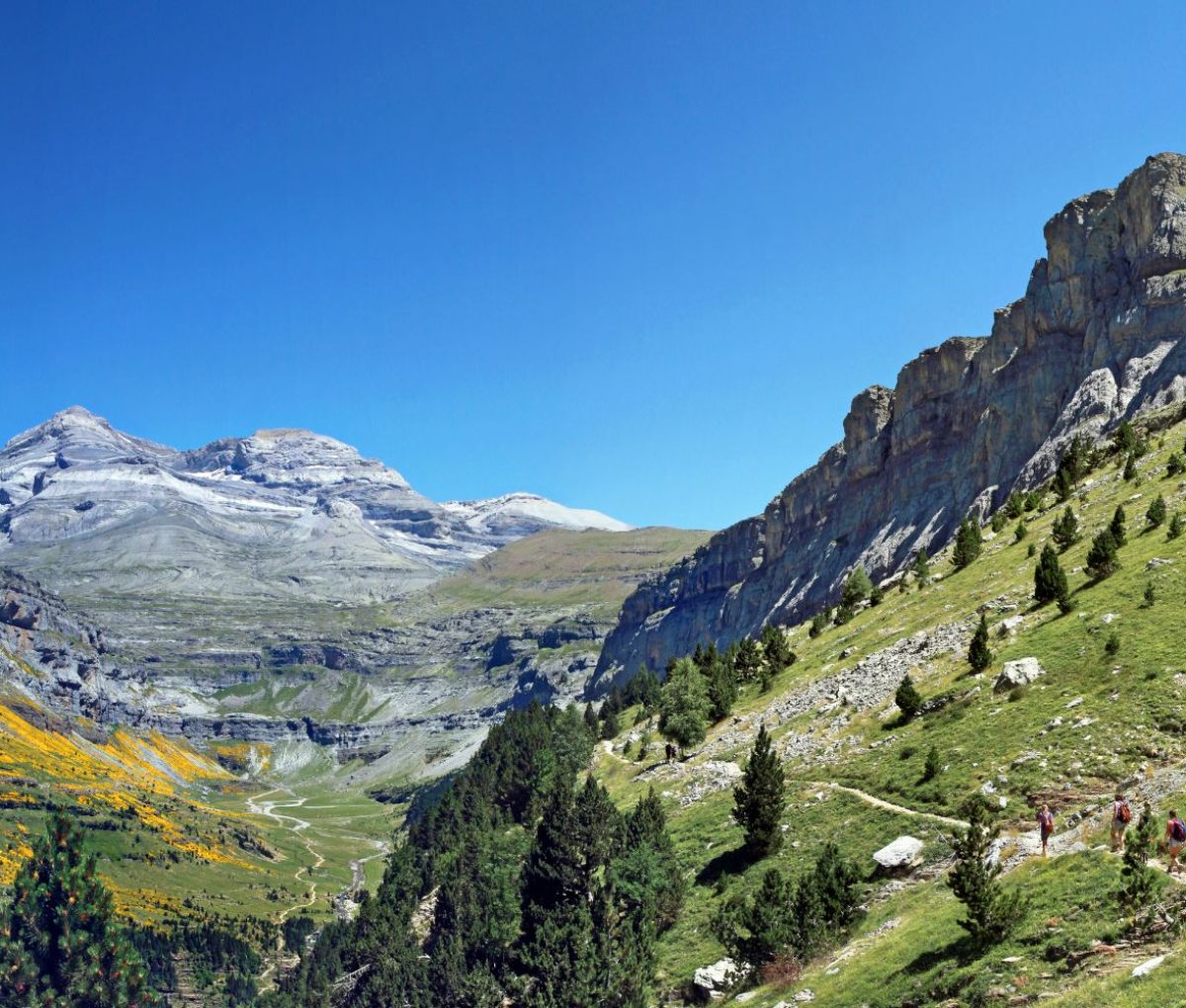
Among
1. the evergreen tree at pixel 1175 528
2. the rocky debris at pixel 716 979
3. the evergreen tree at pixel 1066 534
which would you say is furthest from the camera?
the evergreen tree at pixel 1066 534

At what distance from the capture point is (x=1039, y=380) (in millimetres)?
134375

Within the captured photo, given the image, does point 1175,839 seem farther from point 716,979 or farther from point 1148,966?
point 716,979

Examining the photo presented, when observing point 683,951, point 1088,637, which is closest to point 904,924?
point 683,951

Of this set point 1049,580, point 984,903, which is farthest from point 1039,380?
point 984,903

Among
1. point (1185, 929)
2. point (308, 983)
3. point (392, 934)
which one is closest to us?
point (1185, 929)

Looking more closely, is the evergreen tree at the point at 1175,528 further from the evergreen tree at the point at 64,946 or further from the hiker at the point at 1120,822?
the evergreen tree at the point at 64,946

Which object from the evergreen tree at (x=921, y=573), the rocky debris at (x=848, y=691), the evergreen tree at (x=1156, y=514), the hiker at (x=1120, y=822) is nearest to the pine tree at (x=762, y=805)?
the rocky debris at (x=848, y=691)

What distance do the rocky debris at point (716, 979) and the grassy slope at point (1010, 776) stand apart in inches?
113

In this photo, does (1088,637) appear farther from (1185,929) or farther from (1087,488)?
(1087,488)

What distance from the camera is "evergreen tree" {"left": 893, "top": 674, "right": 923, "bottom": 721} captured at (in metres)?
53.2

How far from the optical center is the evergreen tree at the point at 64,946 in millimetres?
145250

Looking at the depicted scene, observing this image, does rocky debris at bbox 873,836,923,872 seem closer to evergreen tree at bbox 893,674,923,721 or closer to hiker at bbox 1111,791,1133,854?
hiker at bbox 1111,791,1133,854

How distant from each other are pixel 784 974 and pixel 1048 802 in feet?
42.8

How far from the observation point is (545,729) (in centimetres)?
11444
